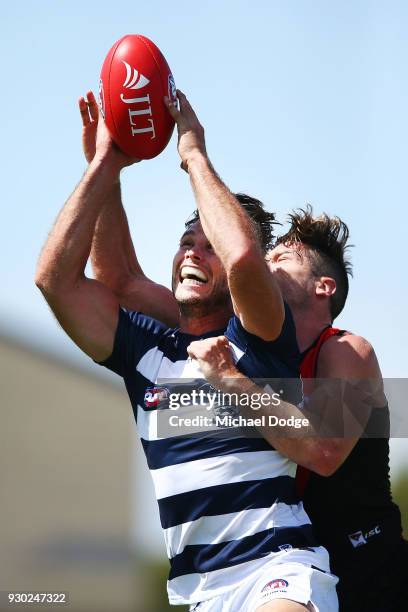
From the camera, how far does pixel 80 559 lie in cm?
1664

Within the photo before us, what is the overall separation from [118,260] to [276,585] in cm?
206

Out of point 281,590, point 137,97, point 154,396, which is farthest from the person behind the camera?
point 137,97

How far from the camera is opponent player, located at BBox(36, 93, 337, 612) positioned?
167 inches

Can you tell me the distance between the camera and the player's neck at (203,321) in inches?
192

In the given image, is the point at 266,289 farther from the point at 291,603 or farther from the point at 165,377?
the point at 291,603

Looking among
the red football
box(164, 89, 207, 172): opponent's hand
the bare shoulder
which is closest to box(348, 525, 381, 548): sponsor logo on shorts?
the bare shoulder

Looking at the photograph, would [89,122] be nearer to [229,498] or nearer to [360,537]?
[229,498]

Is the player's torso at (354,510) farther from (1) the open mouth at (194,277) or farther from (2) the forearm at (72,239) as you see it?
(2) the forearm at (72,239)

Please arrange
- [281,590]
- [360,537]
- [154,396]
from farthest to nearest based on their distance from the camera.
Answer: [360,537]
[154,396]
[281,590]

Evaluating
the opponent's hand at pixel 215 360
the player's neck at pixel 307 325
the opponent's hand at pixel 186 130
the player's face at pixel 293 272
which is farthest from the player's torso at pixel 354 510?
the opponent's hand at pixel 186 130

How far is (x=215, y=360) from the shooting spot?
14.3 ft

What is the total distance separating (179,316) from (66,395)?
521 inches

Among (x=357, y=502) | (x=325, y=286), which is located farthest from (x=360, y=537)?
(x=325, y=286)

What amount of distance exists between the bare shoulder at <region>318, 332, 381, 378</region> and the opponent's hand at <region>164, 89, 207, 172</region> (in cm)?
117
